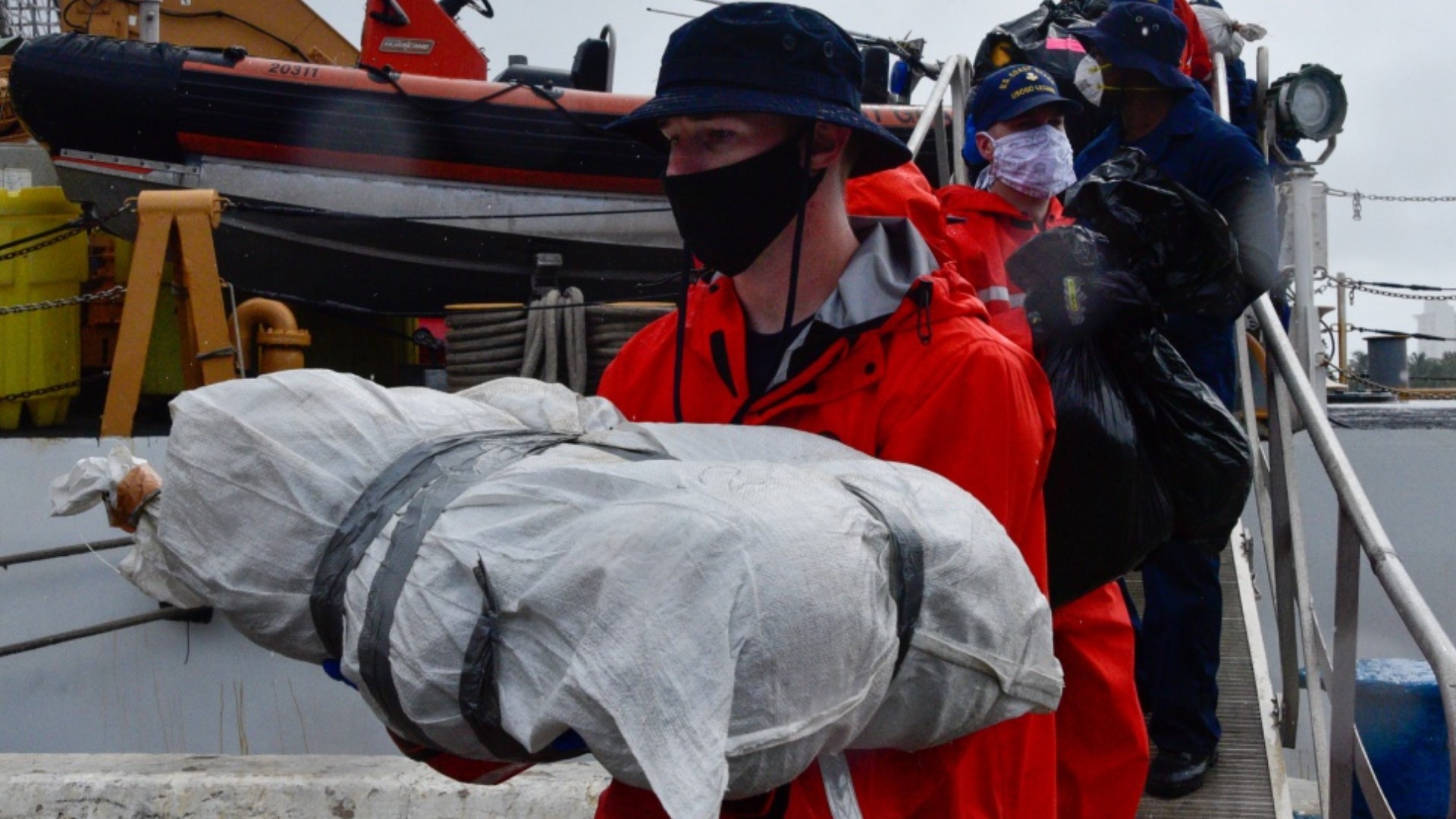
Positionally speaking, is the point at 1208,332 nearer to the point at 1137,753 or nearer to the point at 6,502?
the point at 1137,753

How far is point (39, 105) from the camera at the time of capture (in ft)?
24.5

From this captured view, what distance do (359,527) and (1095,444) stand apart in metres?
1.60

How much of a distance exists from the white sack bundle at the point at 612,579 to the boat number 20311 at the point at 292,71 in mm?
6240

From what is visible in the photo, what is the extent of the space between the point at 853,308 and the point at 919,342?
0.31 ft

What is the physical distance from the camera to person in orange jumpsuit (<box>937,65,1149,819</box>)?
2643 mm

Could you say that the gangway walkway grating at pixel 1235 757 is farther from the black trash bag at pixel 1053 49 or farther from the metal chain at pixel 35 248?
the metal chain at pixel 35 248

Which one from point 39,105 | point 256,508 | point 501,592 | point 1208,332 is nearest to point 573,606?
point 501,592

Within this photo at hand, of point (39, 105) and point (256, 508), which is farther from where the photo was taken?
point (39, 105)

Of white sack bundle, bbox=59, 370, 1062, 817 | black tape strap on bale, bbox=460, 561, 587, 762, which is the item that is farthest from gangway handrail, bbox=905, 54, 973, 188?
black tape strap on bale, bbox=460, 561, 587, 762

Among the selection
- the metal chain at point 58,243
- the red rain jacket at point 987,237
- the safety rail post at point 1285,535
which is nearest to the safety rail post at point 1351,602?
the safety rail post at point 1285,535

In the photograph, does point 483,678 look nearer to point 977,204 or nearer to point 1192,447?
point 1192,447

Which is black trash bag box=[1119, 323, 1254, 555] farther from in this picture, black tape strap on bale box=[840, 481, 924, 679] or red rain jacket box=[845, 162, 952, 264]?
black tape strap on bale box=[840, 481, 924, 679]

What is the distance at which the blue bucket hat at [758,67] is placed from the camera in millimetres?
1903

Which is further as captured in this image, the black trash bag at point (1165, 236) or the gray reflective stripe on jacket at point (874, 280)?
the black trash bag at point (1165, 236)
